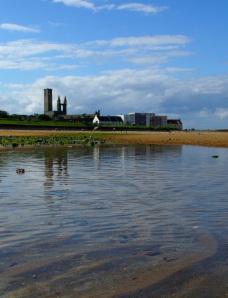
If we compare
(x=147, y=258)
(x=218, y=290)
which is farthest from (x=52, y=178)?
(x=218, y=290)

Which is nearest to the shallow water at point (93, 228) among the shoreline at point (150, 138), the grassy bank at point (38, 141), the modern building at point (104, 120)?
the grassy bank at point (38, 141)

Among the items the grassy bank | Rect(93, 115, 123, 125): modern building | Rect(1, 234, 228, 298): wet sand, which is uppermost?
Rect(93, 115, 123, 125): modern building

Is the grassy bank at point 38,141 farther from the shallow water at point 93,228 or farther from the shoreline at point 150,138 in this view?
the shallow water at point 93,228

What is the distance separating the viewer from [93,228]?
428 inches

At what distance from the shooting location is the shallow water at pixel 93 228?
7.62m

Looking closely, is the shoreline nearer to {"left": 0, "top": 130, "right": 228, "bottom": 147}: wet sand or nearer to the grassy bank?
{"left": 0, "top": 130, "right": 228, "bottom": 147}: wet sand

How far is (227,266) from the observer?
26.2 ft

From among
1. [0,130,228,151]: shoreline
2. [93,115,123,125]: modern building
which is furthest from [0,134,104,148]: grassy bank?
[93,115,123,125]: modern building

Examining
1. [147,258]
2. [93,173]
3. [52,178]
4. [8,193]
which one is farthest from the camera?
[93,173]

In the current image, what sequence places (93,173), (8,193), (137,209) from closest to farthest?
1. (137,209)
2. (8,193)
3. (93,173)

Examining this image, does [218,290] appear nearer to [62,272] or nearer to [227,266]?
[227,266]

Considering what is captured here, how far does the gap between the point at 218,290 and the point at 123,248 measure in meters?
2.63

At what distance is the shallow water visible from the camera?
25.0 ft

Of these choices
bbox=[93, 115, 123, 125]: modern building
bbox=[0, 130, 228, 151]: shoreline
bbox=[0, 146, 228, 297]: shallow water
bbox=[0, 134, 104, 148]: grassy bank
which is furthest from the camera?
bbox=[93, 115, 123, 125]: modern building
